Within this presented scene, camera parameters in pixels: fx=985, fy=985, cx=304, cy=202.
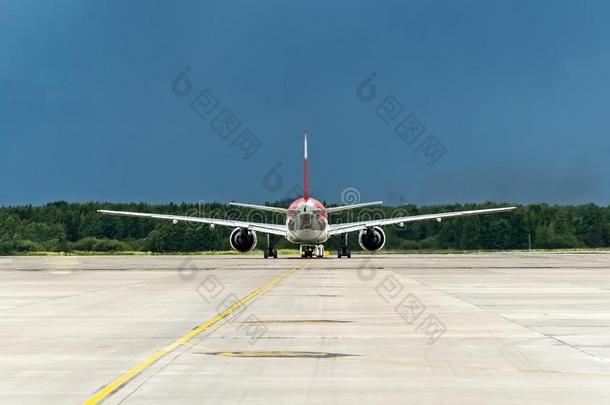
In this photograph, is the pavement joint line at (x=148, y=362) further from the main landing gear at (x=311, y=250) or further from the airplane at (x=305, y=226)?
the main landing gear at (x=311, y=250)

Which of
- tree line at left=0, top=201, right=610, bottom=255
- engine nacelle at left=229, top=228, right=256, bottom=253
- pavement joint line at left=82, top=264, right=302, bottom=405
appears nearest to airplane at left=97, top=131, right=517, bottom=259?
engine nacelle at left=229, top=228, right=256, bottom=253

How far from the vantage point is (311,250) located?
263 ft

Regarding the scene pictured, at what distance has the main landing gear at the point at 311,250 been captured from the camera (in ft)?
261

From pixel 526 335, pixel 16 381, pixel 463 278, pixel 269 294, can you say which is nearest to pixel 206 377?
pixel 16 381

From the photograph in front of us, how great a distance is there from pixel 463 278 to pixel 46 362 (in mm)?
28303

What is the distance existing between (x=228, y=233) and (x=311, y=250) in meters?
53.5

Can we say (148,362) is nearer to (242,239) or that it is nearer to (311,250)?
(242,239)

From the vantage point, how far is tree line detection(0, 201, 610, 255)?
103 meters

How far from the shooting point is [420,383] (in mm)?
12070

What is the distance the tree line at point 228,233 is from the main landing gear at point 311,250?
18.0 feet

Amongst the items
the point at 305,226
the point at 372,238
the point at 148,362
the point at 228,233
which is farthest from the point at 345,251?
the point at 148,362

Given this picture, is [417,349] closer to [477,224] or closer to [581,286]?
[581,286]

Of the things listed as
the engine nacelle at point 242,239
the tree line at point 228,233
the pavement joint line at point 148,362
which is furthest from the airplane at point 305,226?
the pavement joint line at point 148,362

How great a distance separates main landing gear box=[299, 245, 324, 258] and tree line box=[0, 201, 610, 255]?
18.0 feet
